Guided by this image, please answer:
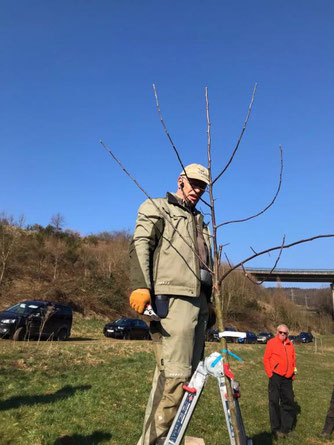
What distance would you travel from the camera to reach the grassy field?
12.9 ft

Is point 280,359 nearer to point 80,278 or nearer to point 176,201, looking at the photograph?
point 176,201

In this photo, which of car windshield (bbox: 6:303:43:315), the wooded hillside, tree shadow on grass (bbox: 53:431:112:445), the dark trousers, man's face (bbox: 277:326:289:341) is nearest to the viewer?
tree shadow on grass (bbox: 53:431:112:445)

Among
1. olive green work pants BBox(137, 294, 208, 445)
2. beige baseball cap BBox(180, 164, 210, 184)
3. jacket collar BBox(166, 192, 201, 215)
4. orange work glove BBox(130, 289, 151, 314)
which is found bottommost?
olive green work pants BBox(137, 294, 208, 445)

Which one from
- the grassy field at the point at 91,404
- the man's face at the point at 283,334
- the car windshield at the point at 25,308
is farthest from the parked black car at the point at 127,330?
the man's face at the point at 283,334

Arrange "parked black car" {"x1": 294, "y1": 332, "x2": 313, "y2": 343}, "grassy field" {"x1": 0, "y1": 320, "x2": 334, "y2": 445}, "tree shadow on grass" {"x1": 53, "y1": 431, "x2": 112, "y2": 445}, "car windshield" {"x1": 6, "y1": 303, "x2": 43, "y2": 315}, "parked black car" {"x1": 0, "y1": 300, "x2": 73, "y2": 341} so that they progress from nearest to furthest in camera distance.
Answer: "tree shadow on grass" {"x1": 53, "y1": 431, "x2": 112, "y2": 445} → "grassy field" {"x1": 0, "y1": 320, "x2": 334, "y2": 445} → "parked black car" {"x1": 0, "y1": 300, "x2": 73, "y2": 341} → "car windshield" {"x1": 6, "y1": 303, "x2": 43, "y2": 315} → "parked black car" {"x1": 294, "y1": 332, "x2": 313, "y2": 343}

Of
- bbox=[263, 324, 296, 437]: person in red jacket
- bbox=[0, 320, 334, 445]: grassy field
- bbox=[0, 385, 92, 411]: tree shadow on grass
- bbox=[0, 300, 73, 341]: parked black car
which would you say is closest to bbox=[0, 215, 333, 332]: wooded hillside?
bbox=[0, 300, 73, 341]: parked black car

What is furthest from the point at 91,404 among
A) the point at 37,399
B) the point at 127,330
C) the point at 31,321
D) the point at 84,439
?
the point at 127,330

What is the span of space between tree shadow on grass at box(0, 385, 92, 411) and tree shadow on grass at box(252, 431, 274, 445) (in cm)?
283

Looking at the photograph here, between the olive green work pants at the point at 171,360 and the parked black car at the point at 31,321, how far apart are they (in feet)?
33.5

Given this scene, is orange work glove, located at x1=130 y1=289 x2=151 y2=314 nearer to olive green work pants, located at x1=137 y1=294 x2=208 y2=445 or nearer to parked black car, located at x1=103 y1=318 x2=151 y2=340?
olive green work pants, located at x1=137 y1=294 x2=208 y2=445

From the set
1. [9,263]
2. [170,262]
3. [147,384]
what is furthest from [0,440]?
[9,263]

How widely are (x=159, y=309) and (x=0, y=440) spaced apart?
2.51 metres

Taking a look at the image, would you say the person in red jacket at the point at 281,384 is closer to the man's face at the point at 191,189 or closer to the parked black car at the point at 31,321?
the man's face at the point at 191,189

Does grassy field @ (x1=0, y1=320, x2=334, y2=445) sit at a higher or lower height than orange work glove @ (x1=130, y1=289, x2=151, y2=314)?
lower
